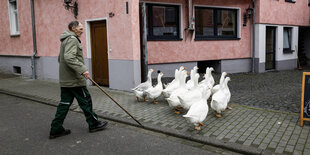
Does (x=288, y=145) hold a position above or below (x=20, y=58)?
below

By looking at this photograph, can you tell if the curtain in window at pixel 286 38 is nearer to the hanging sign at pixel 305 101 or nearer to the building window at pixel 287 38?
the building window at pixel 287 38

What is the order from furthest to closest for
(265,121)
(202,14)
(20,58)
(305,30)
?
1. (305,30)
2. (20,58)
3. (202,14)
4. (265,121)

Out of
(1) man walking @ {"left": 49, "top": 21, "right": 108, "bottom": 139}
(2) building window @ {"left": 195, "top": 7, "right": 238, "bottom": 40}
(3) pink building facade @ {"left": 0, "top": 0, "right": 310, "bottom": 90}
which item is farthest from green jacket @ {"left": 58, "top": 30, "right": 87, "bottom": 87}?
(2) building window @ {"left": 195, "top": 7, "right": 238, "bottom": 40}

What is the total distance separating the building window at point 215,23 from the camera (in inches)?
498

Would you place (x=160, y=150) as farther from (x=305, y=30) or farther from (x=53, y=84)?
(x=305, y=30)

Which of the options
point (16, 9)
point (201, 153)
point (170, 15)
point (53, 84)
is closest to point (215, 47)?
point (170, 15)

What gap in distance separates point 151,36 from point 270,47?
7.53 meters

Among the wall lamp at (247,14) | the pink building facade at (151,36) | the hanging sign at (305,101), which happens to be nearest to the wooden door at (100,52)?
the pink building facade at (151,36)

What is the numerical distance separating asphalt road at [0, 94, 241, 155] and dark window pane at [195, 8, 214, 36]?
26.3ft

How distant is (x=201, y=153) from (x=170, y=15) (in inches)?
340

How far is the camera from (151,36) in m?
11.4

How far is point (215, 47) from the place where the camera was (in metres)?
13.1

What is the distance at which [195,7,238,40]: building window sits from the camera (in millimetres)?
12648

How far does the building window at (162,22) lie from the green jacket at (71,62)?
6.61 meters
